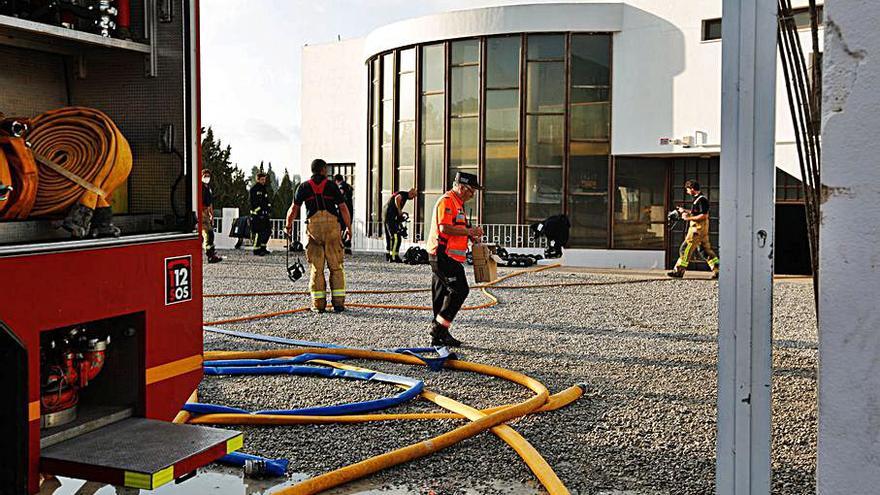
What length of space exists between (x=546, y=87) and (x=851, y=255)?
1894 centimetres

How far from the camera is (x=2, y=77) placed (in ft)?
13.7

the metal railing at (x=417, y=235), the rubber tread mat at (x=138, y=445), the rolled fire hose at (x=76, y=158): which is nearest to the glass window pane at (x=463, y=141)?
the metal railing at (x=417, y=235)

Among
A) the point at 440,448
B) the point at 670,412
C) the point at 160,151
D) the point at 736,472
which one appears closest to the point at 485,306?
the point at 670,412

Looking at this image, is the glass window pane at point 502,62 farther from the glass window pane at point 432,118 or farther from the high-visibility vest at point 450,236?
the high-visibility vest at point 450,236

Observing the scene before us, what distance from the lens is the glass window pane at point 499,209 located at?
2059 centimetres

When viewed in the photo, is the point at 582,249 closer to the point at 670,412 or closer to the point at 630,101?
the point at 630,101

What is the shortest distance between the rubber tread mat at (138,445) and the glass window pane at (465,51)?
59.2ft

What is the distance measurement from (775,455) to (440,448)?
6.14 ft

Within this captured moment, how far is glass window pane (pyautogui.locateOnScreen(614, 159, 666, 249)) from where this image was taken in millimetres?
19984

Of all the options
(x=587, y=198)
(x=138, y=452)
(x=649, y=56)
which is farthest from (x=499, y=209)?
(x=138, y=452)

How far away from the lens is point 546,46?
67.1 ft

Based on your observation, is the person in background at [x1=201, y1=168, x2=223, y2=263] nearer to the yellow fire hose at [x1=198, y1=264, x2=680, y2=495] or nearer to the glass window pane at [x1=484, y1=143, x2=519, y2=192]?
the glass window pane at [x1=484, y1=143, x2=519, y2=192]

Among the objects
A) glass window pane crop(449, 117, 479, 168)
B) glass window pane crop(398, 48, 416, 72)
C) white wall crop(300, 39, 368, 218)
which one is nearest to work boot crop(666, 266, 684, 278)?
glass window pane crop(449, 117, 479, 168)

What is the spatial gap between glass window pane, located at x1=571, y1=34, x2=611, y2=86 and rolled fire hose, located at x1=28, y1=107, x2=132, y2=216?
16921 mm
